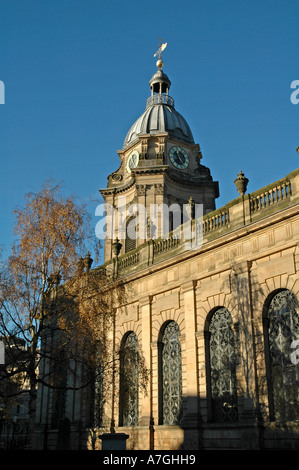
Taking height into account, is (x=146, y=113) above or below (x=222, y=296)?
above

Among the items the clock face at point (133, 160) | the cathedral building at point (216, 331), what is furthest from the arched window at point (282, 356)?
the clock face at point (133, 160)

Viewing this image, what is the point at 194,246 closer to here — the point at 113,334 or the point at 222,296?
the point at 222,296

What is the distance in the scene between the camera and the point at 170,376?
905 inches

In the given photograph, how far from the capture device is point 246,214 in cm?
2061

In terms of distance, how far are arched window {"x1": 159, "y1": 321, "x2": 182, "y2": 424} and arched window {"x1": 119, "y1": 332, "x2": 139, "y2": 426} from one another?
1671 millimetres

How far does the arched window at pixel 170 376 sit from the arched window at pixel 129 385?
1671 millimetres

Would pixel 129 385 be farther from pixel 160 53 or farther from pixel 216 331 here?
pixel 160 53

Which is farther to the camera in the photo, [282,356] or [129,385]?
[129,385]

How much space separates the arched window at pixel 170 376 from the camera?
22328 mm

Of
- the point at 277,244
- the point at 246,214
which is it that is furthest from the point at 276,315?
the point at 246,214

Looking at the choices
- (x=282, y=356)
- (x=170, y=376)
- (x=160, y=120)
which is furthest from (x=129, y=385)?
(x=160, y=120)

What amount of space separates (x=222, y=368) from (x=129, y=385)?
19.8 ft

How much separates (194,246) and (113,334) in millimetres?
7495
